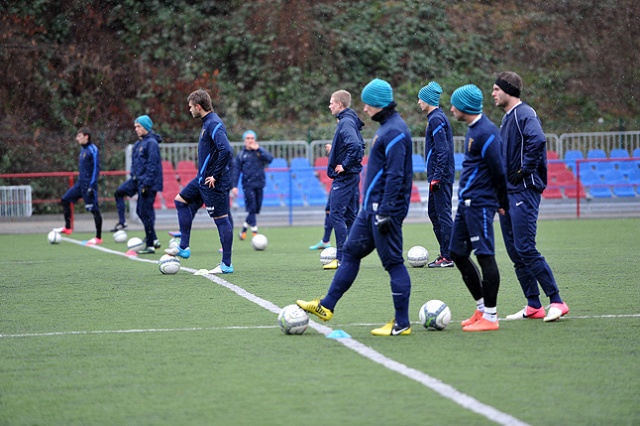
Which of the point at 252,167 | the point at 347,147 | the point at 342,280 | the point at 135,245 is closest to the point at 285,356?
the point at 342,280

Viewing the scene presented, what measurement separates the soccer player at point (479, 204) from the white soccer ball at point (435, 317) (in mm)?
192

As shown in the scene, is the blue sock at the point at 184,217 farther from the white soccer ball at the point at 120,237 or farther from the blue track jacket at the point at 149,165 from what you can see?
the white soccer ball at the point at 120,237

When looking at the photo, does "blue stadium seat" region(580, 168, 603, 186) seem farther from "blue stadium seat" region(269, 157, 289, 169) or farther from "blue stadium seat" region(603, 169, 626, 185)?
"blue stadium seat" region(269, 157, 289, 169)

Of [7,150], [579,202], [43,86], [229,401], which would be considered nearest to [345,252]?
[229,401]

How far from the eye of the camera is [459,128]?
33750mm

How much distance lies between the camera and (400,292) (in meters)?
7.55

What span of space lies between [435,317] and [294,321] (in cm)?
111

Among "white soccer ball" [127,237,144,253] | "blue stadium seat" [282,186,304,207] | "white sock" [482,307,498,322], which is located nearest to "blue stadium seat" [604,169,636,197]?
"blue stadium seat" [282,186,304,207]

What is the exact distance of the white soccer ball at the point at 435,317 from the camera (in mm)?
7863

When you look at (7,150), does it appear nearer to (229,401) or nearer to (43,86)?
(43,86)

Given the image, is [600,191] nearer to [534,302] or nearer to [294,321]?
[534,302]

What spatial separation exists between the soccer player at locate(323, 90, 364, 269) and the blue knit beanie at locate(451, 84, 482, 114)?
430 centimetres

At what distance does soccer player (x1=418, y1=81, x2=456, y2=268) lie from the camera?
41.1ft

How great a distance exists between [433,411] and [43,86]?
28661 millimetres
